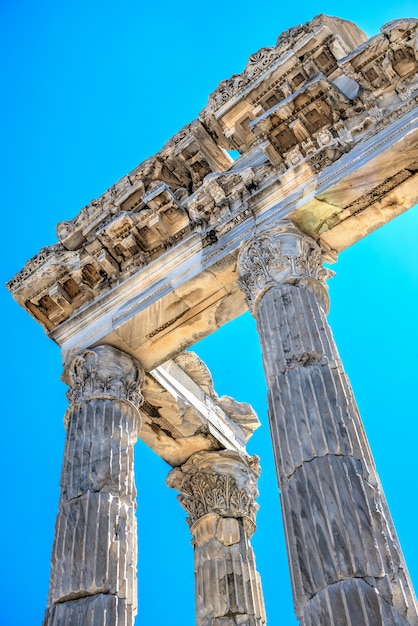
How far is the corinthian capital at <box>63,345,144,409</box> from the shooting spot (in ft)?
47.9

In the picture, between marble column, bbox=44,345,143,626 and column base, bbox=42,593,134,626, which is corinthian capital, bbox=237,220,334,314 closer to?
marble column, bbox=44,345,143,626

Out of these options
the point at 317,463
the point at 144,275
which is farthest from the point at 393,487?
the point at 317,463

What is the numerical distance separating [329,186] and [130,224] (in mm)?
4585

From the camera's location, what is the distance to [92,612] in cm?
1142

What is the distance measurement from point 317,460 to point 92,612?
4296 mm

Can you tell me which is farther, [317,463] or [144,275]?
[144,275]

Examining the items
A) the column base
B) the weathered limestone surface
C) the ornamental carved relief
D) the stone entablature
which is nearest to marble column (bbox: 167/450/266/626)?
the ornamental carved relief

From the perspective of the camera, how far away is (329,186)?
1332cm

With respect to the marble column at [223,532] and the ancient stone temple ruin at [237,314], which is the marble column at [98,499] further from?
the marble column at [223,532]

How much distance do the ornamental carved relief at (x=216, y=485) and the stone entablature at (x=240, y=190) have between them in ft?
9.99

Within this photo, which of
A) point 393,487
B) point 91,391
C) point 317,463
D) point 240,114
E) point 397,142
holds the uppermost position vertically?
point 393,487

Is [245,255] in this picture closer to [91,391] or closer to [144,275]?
[144,275]

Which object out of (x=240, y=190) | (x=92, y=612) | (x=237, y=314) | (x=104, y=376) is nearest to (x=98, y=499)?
(x=92, y=612)

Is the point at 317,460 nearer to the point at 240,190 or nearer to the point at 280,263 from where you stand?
the point at 280,263
